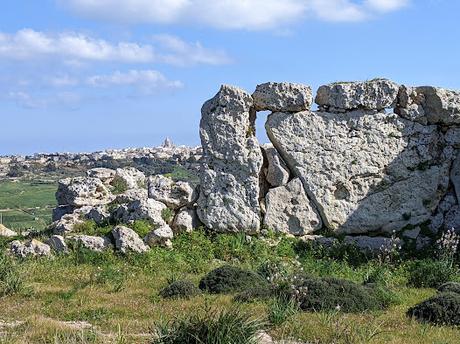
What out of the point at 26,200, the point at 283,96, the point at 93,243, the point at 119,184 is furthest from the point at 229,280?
the point at 26,200

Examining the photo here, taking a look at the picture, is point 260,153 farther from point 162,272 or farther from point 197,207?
point 162,272

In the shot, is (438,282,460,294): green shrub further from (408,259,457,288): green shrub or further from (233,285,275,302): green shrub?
(233,285,275,302): green shrub

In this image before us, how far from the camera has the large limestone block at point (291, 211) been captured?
2053 cm

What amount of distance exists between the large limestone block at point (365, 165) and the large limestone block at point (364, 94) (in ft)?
1.05

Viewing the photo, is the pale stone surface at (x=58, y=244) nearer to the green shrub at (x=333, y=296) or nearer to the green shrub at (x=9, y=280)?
the green shrub at (x=9, y=280)

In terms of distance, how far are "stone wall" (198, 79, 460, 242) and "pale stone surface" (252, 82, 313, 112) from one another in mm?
31

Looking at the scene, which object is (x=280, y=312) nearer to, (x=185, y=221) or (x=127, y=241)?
(x=127, y=241)

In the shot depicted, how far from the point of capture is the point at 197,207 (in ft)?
67.8

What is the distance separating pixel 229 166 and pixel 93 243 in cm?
478

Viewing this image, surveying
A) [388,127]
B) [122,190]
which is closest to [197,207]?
[122,190]

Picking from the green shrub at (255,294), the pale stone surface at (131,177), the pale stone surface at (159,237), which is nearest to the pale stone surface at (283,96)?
the pale stone surface at (159,237)

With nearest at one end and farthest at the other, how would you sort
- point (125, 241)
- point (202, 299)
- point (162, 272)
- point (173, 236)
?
point (202, 299)
point (162, 272)
point (125, 241)
point (173, 236)

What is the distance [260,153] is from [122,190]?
21.4ft

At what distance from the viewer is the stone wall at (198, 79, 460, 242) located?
2053 centimetres
